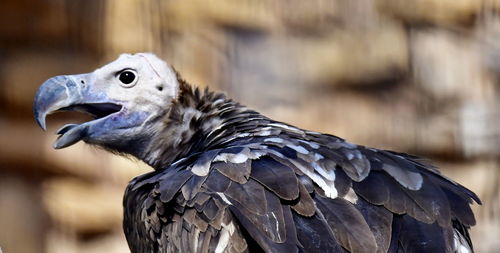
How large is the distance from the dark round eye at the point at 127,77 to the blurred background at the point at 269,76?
1.66 meters

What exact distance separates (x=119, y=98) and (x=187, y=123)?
271 mm

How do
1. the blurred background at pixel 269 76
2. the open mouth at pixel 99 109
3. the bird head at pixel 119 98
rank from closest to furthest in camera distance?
the bird head at pixel 119 98 < the open mouth at pixel 99 109 < the blurred background at pixel 269 76

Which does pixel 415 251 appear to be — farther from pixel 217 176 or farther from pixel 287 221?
pixel 217 176

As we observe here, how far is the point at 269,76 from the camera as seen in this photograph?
18.9 feet

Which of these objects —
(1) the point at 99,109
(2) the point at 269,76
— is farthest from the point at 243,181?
(2) the point at 269,76

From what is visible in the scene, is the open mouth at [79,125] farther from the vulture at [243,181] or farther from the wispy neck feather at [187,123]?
the wispy neck feather at [187,123]

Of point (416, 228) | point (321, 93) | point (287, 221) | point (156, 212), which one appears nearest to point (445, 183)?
point (416, 228)

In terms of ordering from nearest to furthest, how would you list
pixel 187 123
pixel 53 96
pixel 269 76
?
pixel 53 96
pixel 187 123
pixel 269 76

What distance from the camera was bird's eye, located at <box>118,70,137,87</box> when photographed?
3.91 metres

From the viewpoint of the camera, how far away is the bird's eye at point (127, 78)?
3911 mm

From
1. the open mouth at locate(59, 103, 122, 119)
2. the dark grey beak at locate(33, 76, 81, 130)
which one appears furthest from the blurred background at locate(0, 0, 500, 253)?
the dark grey beak at locate(33, 76, 81, 130)

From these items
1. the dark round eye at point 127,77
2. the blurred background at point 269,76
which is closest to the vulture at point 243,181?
the dark round eye at point 127,77

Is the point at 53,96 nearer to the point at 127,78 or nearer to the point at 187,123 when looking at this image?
the point at 127,78

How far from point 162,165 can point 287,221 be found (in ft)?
3.43
